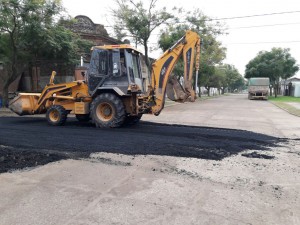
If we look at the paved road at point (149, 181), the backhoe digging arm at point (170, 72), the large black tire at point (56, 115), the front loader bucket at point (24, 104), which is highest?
the backhoe digging arm at point (170, 72)

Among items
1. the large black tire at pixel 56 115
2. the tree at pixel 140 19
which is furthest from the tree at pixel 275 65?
the large black tire at pixel 56 115

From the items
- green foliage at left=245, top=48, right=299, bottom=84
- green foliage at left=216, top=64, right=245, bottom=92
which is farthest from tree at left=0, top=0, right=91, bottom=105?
green foliage at left=216, top=64, right=245, bottom=92

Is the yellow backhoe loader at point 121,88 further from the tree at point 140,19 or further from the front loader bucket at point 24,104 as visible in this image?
the tree at point 140,19

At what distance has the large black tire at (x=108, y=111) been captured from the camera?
10094 millimetres

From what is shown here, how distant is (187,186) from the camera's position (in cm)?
472

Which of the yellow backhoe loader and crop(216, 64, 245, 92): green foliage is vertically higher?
crop(216, 64, 245, 92): green foliage

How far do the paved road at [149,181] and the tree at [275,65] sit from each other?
141 ft

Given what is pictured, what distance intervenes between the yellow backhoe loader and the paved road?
2201 millimetres

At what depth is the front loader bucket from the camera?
1168cm

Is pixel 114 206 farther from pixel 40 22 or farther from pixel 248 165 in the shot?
pixel 40 22

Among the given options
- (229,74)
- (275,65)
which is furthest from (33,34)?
(229,74)

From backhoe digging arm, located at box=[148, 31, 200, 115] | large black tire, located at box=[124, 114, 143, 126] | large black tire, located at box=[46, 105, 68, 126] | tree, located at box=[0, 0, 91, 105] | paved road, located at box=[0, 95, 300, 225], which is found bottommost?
paved road, located at box=[0, 95, 300, 225]

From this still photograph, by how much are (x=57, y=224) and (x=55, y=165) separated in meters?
2.47

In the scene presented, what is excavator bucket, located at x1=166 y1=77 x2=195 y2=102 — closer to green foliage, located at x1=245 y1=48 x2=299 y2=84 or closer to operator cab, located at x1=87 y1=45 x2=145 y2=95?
operator cab, located at x1=87 y1=45 x2=145 y2=95
